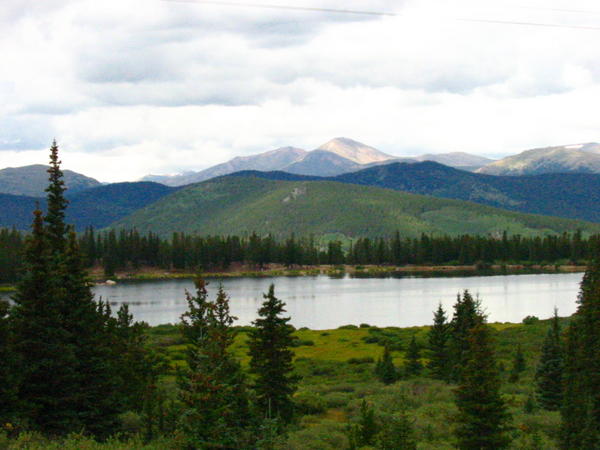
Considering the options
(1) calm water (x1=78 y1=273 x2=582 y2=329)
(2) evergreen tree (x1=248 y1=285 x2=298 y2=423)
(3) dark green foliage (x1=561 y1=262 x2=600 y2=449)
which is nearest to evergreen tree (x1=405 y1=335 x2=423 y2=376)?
(3) dark green foliage (x1=561 y1=262 x2=600 y2=449)

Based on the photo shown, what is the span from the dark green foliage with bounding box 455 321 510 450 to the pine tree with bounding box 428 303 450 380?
19.0 m

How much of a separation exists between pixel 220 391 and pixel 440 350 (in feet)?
99.1

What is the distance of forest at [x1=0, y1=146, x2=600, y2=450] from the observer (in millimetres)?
19078

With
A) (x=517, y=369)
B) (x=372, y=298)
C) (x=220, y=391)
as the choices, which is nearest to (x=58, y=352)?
(x=220, y=391)

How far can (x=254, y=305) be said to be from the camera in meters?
117

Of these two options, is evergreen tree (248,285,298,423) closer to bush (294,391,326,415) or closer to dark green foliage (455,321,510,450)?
bush (294,391,326,415)

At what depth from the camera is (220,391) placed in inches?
667

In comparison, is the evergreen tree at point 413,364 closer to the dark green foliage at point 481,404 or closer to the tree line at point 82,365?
the tree line at point 82,365

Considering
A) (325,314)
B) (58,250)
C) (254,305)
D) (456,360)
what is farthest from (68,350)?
(254,305)

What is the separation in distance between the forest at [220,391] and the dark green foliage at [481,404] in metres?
0.05

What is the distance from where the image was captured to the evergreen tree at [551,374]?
34.0 meters

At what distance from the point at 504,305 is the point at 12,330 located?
93377 millimetres

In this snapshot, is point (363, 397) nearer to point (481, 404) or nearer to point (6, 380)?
point (481, 404)

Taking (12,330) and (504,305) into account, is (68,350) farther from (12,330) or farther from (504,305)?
(504,305)
